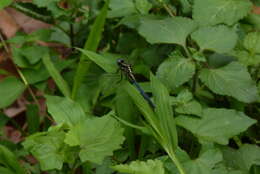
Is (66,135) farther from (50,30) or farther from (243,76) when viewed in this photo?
(50,30)

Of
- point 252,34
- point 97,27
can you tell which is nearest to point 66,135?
point 97,27

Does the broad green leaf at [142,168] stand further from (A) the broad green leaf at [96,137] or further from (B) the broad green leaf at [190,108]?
(B) the broad green leaf at [190,108]

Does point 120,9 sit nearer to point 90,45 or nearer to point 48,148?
point 90,45

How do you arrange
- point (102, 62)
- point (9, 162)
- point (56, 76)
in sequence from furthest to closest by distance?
point (56, 76), point (102, 62), point (9, 162)

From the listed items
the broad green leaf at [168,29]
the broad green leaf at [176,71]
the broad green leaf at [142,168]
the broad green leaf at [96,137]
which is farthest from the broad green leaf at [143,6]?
the broad green leaf at [142,168]

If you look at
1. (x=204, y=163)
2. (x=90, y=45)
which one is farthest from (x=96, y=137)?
(x=90, y=45)

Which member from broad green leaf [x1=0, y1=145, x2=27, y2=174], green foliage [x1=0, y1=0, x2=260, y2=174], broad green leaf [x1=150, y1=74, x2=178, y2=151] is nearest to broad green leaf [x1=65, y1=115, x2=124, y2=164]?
green foliage [x1=0, y1=0, x2=260, y2=174]
